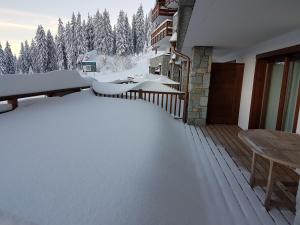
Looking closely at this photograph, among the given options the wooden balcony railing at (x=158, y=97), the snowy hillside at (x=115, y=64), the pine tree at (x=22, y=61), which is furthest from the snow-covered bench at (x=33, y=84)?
the pine tree at (x=22, y=61)

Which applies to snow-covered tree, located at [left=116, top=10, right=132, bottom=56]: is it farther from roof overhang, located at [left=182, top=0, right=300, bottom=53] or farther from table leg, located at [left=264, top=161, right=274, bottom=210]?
table leg, located at [left=264, top=161, right=274, bottom=210]

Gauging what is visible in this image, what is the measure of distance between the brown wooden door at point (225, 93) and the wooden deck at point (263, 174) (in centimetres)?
135

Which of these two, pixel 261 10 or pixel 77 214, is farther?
pixel 261 10

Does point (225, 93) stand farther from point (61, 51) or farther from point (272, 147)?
point (61, 51)

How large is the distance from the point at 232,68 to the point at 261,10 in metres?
4.91

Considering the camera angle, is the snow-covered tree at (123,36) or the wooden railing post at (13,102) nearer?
the wooden railing post at (13,102)

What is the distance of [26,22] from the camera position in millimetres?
46500

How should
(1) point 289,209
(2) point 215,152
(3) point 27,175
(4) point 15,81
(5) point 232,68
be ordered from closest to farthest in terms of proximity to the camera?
(3) point 27,175, (1) point 289,209, (4) point 15,81, (2) point 215,152, (5) point 232,68

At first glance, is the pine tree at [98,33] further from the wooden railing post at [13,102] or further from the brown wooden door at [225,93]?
the wooden railing post at [13,102]

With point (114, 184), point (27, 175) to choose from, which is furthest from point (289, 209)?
point (27, 175)

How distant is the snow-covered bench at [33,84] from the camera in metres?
4.47

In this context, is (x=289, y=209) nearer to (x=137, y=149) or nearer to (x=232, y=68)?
(x=137, y=149)

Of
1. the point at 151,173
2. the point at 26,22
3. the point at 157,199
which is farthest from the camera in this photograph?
the point at 26,22

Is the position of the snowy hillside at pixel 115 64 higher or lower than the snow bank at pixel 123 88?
higher
